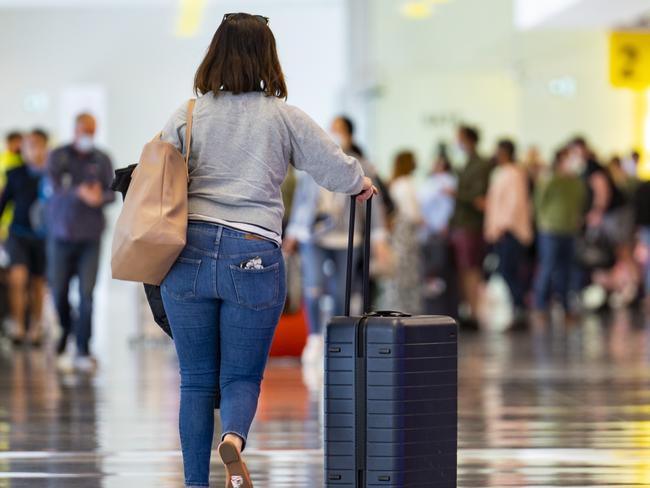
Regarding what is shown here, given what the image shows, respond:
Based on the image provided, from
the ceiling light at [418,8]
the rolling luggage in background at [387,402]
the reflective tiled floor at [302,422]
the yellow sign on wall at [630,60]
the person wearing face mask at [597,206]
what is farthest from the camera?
the ceiling light at [418,8]

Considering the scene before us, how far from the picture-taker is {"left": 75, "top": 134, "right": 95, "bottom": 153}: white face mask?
9633 millimetres

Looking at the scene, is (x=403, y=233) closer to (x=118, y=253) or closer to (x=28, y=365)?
(x=28, y=365)

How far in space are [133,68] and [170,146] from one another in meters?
22.9

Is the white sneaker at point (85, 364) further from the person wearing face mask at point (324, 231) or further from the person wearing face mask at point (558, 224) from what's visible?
the person wearing face mask at point (558, 224)

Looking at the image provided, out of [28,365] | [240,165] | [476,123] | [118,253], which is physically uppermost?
[476,123]

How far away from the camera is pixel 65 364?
9953 millimetres

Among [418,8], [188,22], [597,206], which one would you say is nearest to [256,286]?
[597,206]

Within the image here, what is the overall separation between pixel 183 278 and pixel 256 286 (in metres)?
0.21

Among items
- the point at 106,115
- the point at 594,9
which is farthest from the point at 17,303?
the point at 106,115

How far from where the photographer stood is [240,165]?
4.23 m

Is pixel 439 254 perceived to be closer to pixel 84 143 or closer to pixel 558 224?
pixel 558 224

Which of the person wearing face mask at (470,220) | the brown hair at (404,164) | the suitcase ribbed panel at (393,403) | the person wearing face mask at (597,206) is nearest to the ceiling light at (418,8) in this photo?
the person wearing face mask at (597,206)

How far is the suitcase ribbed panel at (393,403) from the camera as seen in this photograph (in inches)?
158

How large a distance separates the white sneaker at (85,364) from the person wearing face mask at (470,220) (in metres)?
4.62
